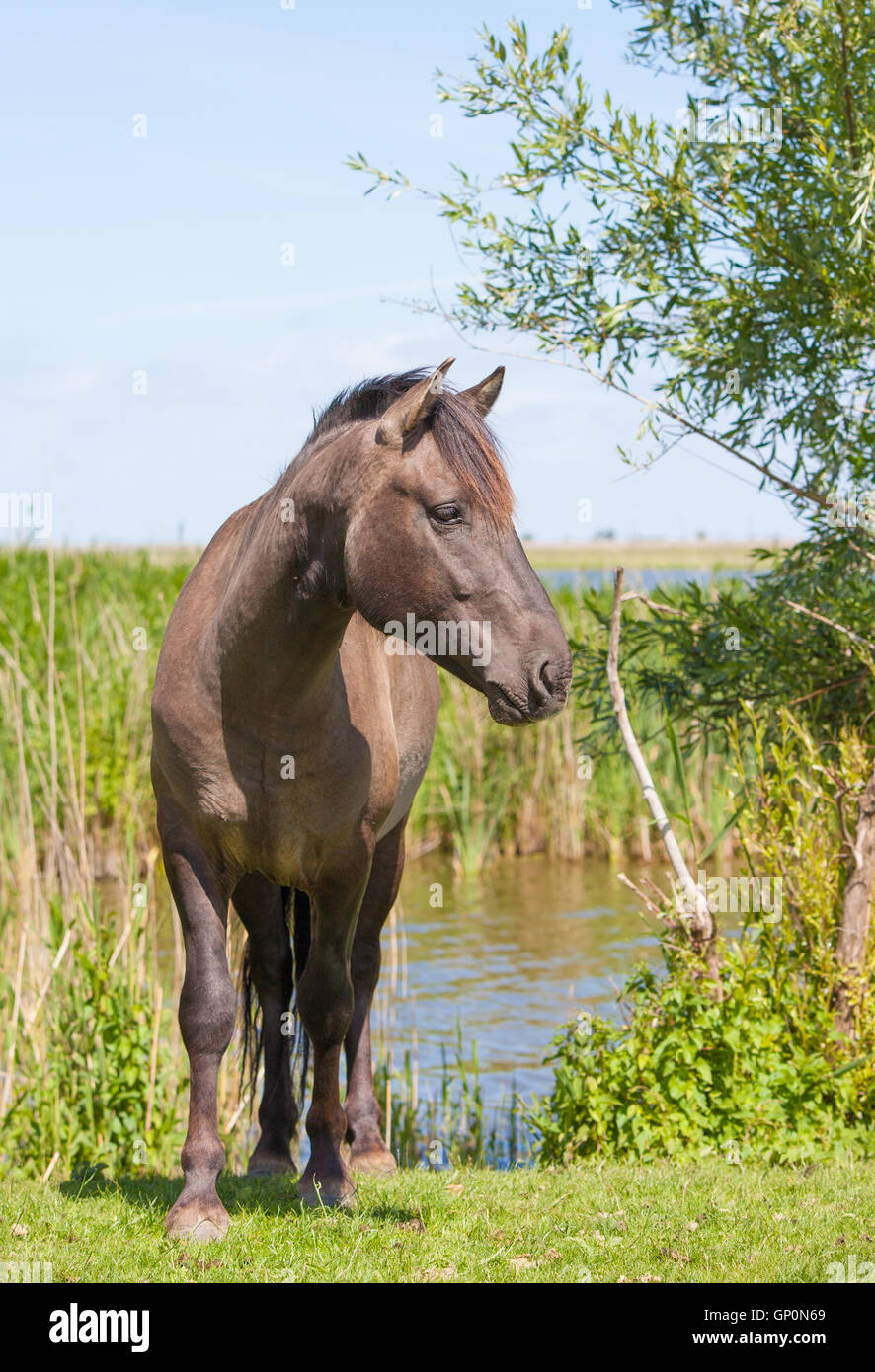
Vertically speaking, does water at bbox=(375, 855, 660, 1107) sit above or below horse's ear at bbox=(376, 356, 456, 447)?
below

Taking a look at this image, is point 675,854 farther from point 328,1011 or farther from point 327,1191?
point 327,1191

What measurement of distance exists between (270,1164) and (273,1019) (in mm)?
572

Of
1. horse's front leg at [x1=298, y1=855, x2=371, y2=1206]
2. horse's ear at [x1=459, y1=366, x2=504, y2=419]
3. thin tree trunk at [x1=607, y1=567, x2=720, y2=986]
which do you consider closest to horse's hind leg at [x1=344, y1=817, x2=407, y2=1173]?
horse's front leg at [x1=298, y1=855, x2=371, y2=1206]

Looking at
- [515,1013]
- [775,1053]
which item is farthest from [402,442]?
[515,1013]

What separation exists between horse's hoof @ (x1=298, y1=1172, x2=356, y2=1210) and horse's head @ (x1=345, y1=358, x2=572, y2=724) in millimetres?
2004

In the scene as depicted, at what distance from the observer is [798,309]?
5.91m

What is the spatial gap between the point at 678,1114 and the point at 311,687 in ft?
8.67

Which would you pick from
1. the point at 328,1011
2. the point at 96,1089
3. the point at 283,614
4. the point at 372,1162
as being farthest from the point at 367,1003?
the point at 283,614

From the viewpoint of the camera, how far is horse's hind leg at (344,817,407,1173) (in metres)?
5.62

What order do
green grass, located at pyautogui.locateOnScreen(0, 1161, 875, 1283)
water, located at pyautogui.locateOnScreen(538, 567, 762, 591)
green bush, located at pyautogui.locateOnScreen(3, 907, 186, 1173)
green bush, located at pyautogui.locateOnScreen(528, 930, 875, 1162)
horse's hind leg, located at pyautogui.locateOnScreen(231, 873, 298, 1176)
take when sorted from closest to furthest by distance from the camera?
1. green grass, located at pyautogui.locateOnScreen(0, 1161, 875, 1283)
2. horse's hind leg, located at pyautogui.locateOnScreen(231, 873, 298, 1176)
3. green bush, located at pyautogui.locateOnScreen(528, 930, 875, 1162)
4. green bush, located at pyautogui.locateOnScreen(3, 907, 186, 1173)
5. water, located at pyautogui.locateOnScreen(538, 567, 762, 591)

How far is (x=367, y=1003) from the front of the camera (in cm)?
571

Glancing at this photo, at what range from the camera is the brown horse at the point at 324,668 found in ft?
11.5

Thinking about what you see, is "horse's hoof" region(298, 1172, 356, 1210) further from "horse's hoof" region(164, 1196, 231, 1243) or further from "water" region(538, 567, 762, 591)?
"water" region(538, 567, 762, 591)
